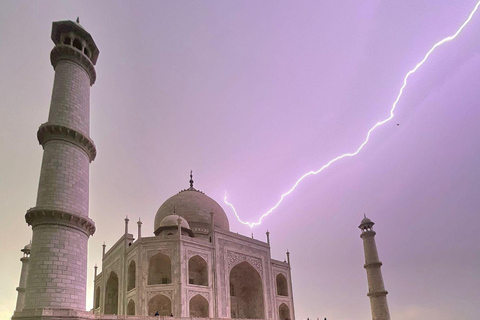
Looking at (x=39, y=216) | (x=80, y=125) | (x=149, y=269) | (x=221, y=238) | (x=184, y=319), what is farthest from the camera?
(x=221, y=238)

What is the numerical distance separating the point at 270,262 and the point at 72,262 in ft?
58.2

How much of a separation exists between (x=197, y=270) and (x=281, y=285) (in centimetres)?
761

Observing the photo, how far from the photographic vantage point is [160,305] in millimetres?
23406

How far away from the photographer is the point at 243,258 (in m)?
27.1

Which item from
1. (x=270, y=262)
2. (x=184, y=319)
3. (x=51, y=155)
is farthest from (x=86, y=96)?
(x=270, y=262)

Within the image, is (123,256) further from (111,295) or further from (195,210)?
(195,210)

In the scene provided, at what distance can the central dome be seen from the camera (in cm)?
2981

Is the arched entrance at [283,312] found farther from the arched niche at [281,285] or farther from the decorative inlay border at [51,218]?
the decorative inlay border at [51,218]

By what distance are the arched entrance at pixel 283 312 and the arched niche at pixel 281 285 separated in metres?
0.95

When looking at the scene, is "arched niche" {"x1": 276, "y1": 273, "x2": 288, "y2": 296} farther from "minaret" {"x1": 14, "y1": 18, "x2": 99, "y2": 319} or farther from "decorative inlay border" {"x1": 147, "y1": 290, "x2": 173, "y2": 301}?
"minaret" {"x1": 14, "y1": 18, "x2": 99, "y2": 319}

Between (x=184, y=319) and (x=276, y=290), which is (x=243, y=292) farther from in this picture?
(x=184, y=319)

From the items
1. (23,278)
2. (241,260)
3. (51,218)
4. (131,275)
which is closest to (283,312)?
(241,260)

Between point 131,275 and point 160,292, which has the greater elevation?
point 131,275

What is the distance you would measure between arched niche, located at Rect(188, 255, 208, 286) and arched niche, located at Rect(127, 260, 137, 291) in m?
3.31
